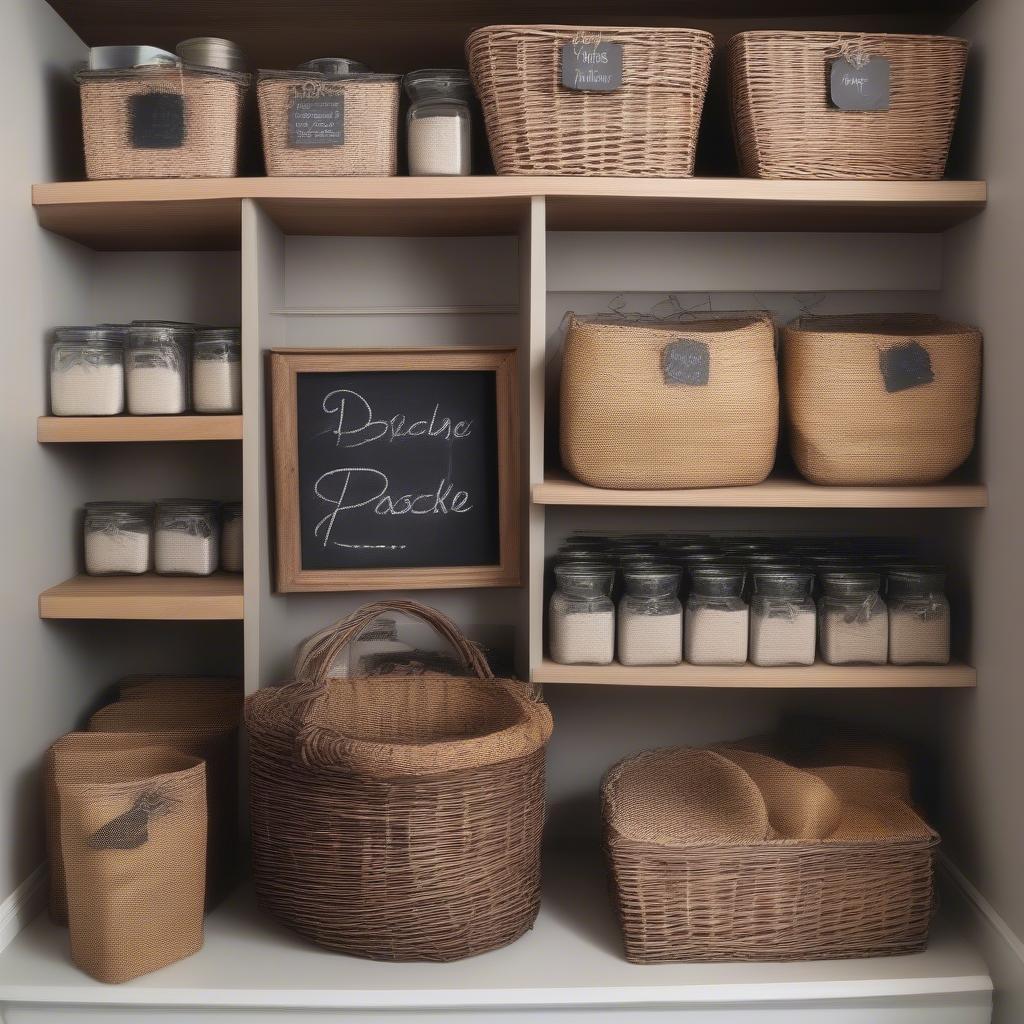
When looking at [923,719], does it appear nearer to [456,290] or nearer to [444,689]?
[444,689]

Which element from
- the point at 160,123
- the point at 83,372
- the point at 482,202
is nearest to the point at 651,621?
the point at 482,202

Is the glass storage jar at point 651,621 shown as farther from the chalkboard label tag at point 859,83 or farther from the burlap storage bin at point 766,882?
the chalkboard label tag at point 859,83

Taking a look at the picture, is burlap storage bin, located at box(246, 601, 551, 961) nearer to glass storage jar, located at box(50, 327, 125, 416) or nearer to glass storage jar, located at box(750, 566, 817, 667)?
glass storage jar, located at box(750, 566, 817, 667)

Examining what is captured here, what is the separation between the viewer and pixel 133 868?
5.44 feet

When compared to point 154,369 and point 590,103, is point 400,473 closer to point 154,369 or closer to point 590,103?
point 154,369

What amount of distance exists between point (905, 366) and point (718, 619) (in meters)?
0.56

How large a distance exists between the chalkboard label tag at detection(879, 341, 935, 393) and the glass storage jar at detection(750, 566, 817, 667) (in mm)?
383

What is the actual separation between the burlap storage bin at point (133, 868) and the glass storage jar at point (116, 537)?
51 cm

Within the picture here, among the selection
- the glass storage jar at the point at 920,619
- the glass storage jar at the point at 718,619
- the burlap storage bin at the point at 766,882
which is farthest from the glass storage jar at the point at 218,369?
the glass storage jar at the point at 920,619

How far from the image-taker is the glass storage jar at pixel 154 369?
6.50 ft

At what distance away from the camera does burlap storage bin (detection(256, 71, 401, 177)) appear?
1.87 metres

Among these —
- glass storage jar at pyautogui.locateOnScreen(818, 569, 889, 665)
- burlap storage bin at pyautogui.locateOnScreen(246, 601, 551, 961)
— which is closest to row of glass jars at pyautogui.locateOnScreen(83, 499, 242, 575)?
burlap storage bin at pyautogui.locateOnScreen(246, 601, 551, 961)

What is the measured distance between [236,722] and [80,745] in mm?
284

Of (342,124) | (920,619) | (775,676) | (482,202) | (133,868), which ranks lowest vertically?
(133,868)
